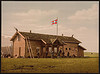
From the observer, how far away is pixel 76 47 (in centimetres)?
4425

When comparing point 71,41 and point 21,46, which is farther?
point 71,41

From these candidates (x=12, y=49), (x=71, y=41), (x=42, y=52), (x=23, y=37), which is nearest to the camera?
(x=23, y=37)

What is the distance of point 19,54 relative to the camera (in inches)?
1390

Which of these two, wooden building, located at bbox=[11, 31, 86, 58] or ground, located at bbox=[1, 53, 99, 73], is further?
wooden building, located at bbox=[11, 31, 86, 58]

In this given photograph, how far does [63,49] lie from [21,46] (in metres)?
11.4

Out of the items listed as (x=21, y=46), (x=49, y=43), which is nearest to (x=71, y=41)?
(x=49, y=43)

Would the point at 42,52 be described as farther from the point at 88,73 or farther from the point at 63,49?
the point at 88,73

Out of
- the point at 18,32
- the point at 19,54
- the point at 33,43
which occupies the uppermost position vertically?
the point at 18,32

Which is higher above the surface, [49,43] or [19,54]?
[49,43]

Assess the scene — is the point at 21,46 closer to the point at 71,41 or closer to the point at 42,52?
the point at 42,52

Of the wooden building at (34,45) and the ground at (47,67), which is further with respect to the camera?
the wooden building at (34,45)

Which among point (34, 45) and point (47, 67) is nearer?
point (47, 67)

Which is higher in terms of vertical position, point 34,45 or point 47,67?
point 34,45

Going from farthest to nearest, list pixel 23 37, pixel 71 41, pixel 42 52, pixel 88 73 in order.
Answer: pixel 71 41 < pixel 42 52 < pixel 23 37 < pixel 88 73
